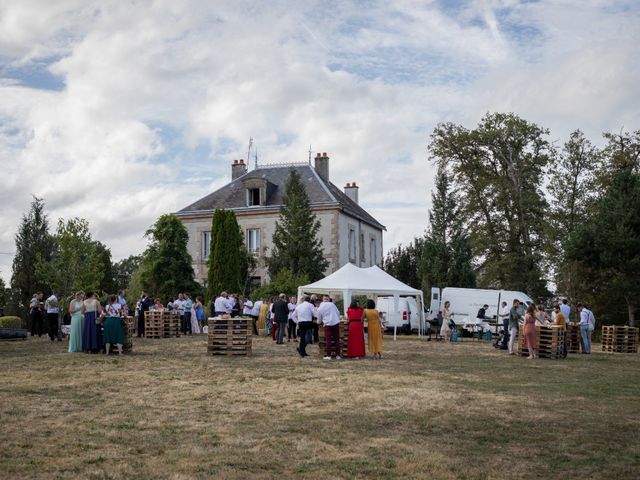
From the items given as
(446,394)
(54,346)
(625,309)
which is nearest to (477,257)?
(625,309)

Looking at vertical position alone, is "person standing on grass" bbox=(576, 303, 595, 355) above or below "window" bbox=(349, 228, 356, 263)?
below

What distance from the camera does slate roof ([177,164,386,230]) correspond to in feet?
155

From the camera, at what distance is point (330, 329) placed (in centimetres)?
1875

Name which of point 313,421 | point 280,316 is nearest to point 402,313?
point 280,316

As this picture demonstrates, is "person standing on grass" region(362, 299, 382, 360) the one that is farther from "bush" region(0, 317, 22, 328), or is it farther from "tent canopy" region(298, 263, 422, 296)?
"bush" region(0, 317, 22, 328)

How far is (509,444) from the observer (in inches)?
320

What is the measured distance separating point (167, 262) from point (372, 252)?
16092 millimetres

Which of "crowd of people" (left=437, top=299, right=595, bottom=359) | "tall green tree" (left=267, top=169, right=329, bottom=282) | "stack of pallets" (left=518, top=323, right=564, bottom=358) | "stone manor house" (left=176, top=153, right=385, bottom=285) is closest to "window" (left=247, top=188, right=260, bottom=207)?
"stone manor house" (left=176, top=153, right=385, bottom=285)

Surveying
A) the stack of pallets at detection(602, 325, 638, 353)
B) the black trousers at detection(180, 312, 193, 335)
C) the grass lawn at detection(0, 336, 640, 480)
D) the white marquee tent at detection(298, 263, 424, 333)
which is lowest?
the grass lawn at detection(0, 336, 640, 480)

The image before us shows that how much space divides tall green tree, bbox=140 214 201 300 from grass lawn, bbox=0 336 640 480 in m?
25.5

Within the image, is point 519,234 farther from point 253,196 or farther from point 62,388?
point 62,388

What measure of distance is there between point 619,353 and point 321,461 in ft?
62.9

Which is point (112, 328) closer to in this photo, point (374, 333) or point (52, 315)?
point (374, 333)

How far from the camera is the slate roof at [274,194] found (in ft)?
155
